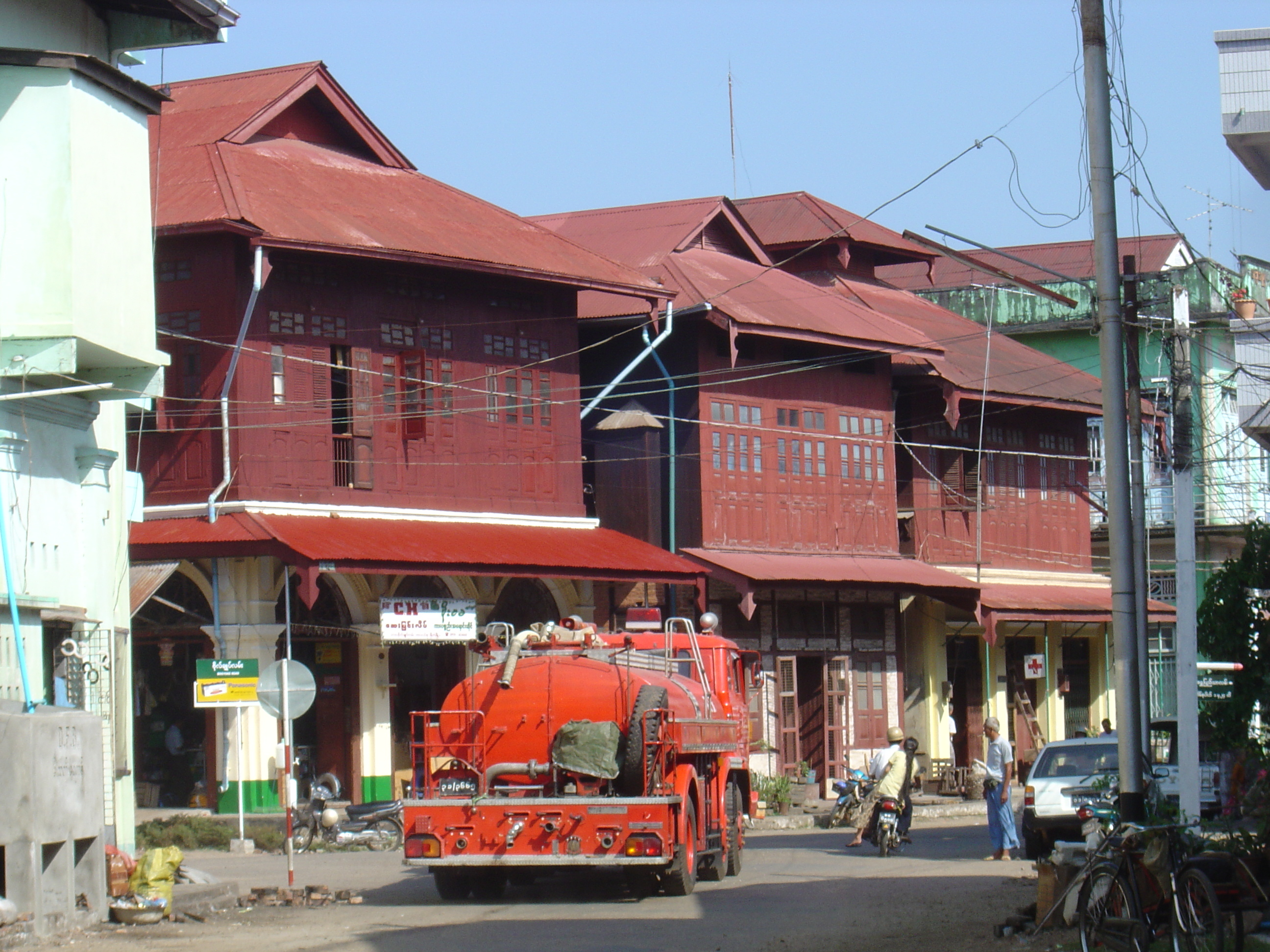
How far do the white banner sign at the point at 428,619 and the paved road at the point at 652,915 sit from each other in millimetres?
6241

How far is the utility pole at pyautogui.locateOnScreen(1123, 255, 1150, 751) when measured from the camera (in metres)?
13.8

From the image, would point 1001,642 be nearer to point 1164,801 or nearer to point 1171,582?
point 1171,582

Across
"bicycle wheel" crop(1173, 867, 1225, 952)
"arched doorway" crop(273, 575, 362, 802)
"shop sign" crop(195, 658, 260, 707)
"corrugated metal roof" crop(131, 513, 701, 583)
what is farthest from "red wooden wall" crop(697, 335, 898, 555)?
"bicycle wheel" crop(1173, 867, 1225, 952)

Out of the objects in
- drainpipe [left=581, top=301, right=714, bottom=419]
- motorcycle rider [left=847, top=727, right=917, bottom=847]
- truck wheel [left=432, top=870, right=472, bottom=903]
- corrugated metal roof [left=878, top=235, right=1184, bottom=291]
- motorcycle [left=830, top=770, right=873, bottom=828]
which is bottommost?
motorcycle [left=830, top=770, right=873, bottom=828]

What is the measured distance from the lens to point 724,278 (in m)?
33.8

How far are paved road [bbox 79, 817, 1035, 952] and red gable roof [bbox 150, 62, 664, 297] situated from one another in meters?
9.82

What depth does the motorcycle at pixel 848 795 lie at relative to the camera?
27.5 metres

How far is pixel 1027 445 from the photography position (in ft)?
129

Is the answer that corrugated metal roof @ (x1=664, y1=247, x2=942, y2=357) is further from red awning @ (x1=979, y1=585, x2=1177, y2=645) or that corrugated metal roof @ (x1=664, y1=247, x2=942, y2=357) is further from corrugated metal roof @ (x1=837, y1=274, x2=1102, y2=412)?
red awning @ (x1=979, y1=585, x2=1177, y2=645)

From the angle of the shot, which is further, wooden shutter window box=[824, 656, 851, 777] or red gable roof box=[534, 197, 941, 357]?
wooden shutter window box=[824, 656, 851, 777]

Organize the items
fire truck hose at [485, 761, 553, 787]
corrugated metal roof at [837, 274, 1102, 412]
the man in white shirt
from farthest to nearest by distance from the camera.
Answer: corrugated metal roof at [837, 274, 1102, 412]
the man in white shirt
fire truck hose at [485, 761, 553, 787]

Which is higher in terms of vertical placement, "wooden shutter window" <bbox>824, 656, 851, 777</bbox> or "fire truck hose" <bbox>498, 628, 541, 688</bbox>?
"fire truck hose" <bbox>498, 628, 541, 688</bbox>

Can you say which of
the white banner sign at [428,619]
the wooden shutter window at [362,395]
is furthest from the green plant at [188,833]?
the wooden shutter window at [362,395]

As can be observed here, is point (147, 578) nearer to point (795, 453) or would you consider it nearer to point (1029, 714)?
point (795, 453)
